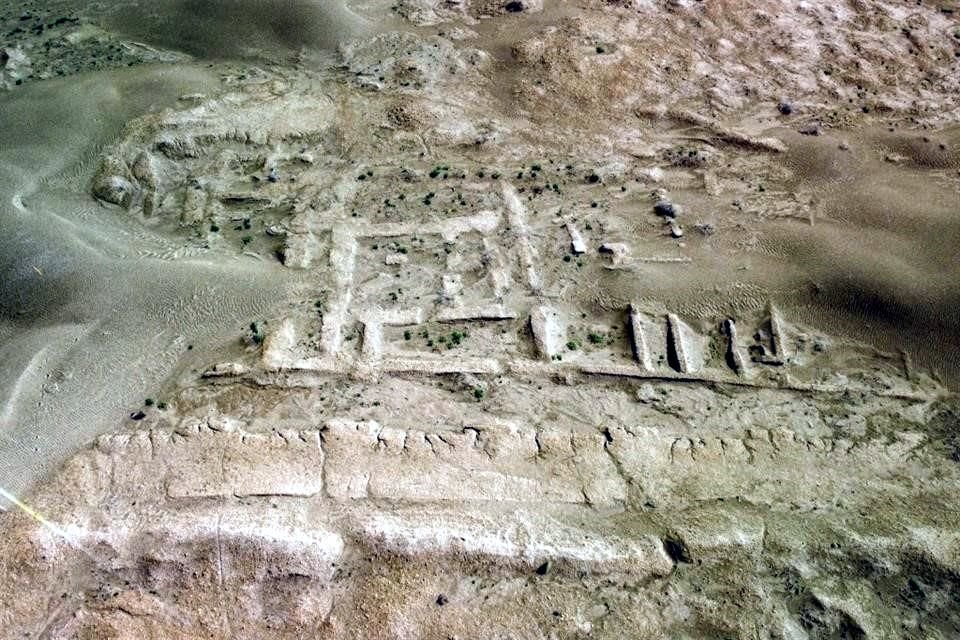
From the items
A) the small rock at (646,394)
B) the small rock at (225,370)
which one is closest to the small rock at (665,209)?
the small rock at (646,394)

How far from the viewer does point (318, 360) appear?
11242 mm

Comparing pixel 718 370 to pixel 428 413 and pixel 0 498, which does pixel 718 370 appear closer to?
pixel 428 413

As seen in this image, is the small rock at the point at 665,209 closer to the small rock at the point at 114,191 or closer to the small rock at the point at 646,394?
the small rock at the point at 646,394

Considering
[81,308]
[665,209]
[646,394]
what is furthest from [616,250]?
[81,308]

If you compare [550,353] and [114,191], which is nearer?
[550,353]

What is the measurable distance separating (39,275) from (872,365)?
1477 centimetres

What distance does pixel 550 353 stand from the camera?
37.7 feet

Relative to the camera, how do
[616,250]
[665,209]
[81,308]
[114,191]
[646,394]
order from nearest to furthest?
1. [646,394]
2. [81,308]
3. [616,250]
4. [665,209]
5. [114,191]

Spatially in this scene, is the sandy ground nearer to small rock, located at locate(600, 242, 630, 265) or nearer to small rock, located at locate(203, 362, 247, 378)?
small rock, located at locate(203, 362, 247, 378)

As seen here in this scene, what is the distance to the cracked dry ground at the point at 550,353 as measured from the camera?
348 inches

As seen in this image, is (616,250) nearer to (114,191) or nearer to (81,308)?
(81,308)

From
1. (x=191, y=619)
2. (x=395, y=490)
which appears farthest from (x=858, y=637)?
(x=191, y=619)

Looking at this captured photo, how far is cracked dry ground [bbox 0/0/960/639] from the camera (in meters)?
8.85

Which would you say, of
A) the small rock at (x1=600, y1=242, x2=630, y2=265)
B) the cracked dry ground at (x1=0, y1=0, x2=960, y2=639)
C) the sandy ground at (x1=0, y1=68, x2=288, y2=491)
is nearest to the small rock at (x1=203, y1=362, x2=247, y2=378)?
the cracked dry ground at (x1=0, y1=0, x2=960, y2=639)
